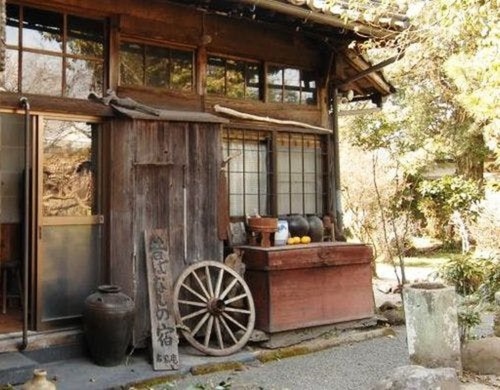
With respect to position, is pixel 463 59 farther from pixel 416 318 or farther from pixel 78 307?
pixel 78 307

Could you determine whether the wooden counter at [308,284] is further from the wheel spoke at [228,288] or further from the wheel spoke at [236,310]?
the wheel spoke at [228,288]

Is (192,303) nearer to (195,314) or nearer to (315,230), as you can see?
(195,314)

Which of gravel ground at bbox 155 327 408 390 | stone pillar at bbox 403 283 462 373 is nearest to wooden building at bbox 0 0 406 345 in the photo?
gravel ground at bbox 155 327 408 390

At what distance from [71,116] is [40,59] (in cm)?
68

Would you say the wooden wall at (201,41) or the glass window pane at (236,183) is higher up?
the wooden wall at (201,41)

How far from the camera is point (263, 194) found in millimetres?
7758

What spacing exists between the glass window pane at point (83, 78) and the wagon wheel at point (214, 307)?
7.66ft

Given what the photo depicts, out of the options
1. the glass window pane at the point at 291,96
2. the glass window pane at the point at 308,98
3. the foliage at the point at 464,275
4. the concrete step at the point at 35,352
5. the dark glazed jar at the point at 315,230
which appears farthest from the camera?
the foliage at the point at 464,275

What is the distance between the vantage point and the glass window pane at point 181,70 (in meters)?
6.99

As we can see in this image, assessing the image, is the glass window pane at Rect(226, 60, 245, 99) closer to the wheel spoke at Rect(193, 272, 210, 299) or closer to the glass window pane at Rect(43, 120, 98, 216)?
the glass window pane at Rect(43, 120, 98, 216)

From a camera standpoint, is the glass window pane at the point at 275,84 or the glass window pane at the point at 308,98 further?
the glass window pane at the point at 308,98

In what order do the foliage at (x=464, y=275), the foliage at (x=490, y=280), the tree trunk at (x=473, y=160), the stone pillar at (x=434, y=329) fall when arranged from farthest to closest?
the tree trunk at (x=473, y=160), the foliage at (x=464, y=275), the foliage at (x=490, y=280), the stone pillar at (x=434, y=329)

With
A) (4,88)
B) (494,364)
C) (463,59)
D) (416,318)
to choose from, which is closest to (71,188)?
(4,88)

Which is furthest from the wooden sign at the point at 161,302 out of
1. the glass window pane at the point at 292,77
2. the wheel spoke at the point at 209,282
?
the glass window pane at the point at 292,77
